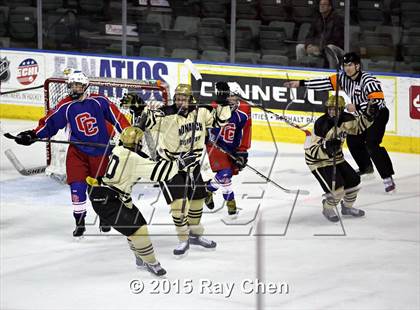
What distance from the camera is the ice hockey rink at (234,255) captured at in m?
6.22

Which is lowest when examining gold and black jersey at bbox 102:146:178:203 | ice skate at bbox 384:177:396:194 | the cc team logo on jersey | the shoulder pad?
ice skate at bbox 384:177:396:194

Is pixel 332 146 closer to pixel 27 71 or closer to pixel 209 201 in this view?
pixel 209 201

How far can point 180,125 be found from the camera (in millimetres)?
6754

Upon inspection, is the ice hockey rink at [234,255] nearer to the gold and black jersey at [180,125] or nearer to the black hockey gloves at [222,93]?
the gold and black jersey at [180,125]

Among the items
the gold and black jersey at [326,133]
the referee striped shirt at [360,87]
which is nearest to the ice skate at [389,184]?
the referee striped shirt at [360,87]

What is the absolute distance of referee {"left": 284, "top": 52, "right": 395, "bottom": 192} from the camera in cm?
810

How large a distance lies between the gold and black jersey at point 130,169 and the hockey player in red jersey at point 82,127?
3.16ft

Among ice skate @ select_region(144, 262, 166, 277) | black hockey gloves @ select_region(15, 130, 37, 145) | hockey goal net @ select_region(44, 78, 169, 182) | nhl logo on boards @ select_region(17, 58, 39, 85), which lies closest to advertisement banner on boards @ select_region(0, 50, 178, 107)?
nhl logo on boards @ select_region(17, 58, 39, 85)

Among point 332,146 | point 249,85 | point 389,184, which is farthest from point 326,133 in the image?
point 249,85

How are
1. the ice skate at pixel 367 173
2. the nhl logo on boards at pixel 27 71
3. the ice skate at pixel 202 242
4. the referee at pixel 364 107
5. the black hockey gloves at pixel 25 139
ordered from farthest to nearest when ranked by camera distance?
the nhl logo on boards at pixel 27 71, the ice skate at pixel 367 173, the referee at pixel 364 107, the ice skate at pixel 202 242, the black hockey gloves at pixel 25 139

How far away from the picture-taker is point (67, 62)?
1127 cm

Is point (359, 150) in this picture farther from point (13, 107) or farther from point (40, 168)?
point (13, 107)

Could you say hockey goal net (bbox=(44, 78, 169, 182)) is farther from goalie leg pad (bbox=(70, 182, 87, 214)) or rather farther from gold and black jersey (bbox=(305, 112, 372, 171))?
gold and black jersey (bbox=(305, 112, 372, 171))

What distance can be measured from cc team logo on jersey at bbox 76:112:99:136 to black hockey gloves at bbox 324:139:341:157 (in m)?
1.51
